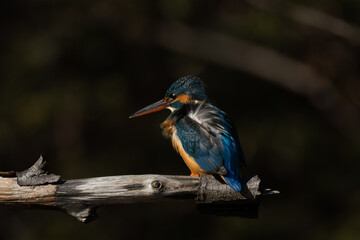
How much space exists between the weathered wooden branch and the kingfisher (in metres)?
0.15

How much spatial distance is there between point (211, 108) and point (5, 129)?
3.93 metres

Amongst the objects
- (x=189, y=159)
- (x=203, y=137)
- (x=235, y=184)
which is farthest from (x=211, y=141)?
(x=235, y=184)

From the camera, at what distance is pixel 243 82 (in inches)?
284

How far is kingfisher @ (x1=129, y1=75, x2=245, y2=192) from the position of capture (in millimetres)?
2947

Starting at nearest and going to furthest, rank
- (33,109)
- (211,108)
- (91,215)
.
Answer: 1. (91,215)
2. (211,108)
3. (33,109)

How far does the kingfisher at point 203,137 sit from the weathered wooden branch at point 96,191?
15 centimetres

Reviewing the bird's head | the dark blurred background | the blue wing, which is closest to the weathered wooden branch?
the blue wing

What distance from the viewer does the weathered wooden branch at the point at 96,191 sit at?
2.71 meters

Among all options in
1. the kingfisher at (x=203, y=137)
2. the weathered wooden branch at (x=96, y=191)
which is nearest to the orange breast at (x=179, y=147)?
the kingfisher at (x=203, y=137)

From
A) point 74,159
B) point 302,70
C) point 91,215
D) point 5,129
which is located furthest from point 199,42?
point 91,215

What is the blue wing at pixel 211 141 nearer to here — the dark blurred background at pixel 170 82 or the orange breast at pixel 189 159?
the orange breast at pixel 189 159

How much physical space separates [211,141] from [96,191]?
2.30 feet

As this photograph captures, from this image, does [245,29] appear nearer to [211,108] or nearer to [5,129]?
[5,129]

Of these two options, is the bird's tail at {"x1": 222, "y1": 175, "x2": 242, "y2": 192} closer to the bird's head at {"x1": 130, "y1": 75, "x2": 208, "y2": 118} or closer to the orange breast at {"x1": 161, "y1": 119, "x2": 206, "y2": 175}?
the orange breast at {"x1": 161, "y1": 119, "x2": 206, "y2": 175}
